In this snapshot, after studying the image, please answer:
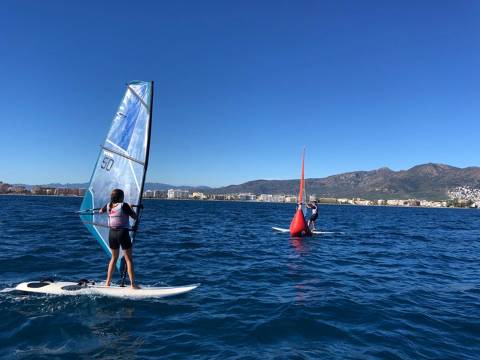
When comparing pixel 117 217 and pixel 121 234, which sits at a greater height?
pixel 117 217

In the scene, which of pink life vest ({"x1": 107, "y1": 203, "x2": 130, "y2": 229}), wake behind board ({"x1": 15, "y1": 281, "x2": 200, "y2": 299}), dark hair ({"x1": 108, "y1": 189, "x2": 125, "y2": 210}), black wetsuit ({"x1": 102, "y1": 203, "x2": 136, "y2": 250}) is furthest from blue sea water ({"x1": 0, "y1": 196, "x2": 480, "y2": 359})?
dark hair ({"x1": 108, "y1": 189, "x2": 125, "y2": 210})

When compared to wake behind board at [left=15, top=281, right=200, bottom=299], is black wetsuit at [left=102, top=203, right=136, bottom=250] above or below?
above

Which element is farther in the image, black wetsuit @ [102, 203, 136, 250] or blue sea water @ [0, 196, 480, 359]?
black wetsuit @ [102, 203, 136, 250]

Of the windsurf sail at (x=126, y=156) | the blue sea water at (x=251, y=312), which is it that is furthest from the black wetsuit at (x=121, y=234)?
the blue sea water at (x=251, y=312)

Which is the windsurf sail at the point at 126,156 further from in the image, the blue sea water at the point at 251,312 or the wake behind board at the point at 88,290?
the blue sea water at the point at 251,312

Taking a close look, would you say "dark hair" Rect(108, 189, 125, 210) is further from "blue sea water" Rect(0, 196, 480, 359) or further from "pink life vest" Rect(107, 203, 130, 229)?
"blue sea water" Rect(0, 196, 480, 359)

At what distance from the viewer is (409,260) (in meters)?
20.1

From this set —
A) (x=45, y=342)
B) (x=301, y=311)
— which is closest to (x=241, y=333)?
(x=301, y=311)

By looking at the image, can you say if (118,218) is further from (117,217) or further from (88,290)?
(88,290)

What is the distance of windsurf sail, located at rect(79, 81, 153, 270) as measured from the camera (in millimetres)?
11562

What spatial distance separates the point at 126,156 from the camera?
11688 mm

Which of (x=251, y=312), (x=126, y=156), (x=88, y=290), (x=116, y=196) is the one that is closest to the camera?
(x=251, y=312)

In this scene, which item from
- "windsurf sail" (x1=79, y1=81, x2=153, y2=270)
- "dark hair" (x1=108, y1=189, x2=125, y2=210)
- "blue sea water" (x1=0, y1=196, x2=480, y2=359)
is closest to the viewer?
"blue sea water" (x1=0, y1=196, x2=480, y2=359)

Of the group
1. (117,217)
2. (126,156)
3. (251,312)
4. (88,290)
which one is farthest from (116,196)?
(251,312)
